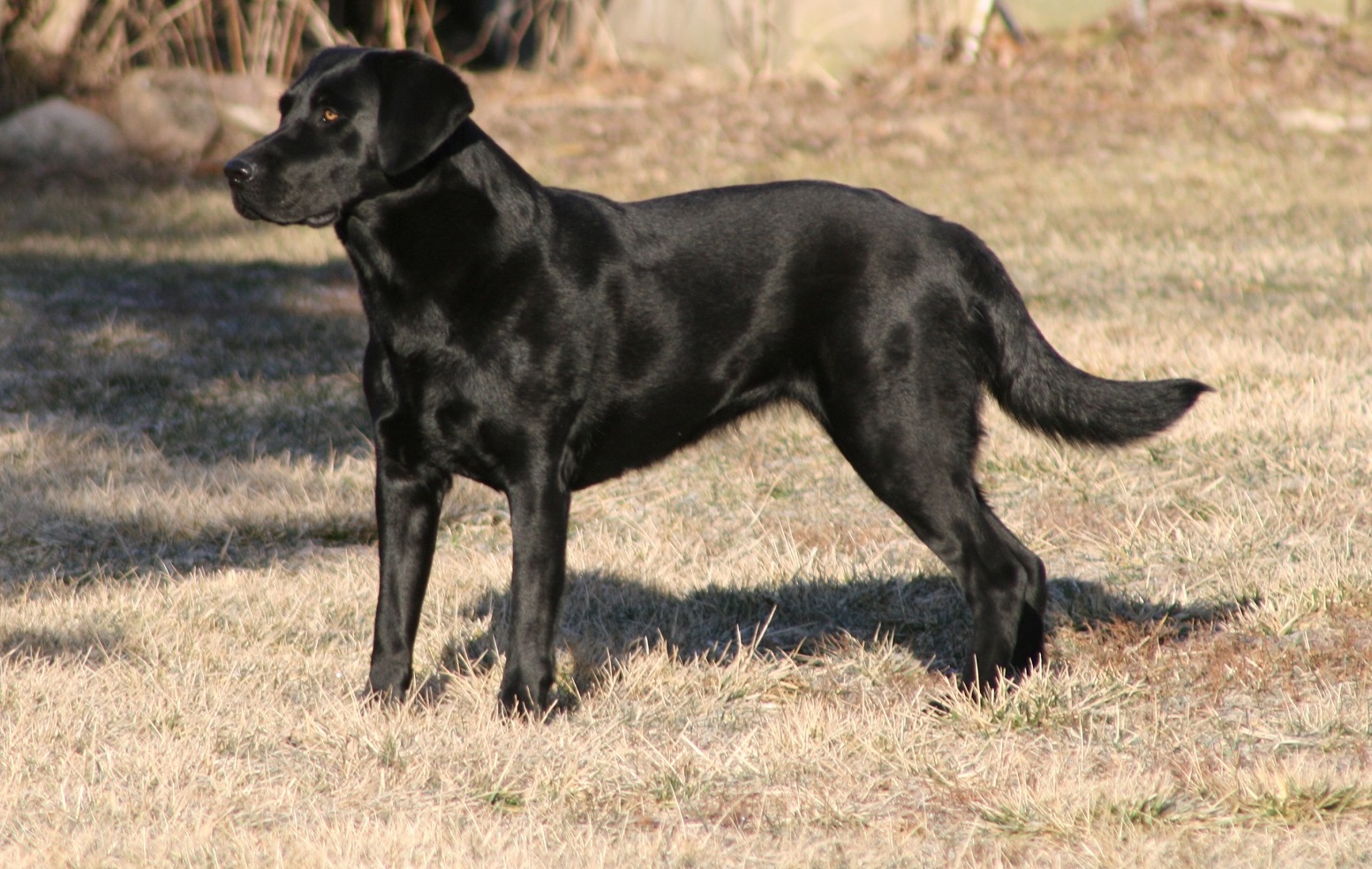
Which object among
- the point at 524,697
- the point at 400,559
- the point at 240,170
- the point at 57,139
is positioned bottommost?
the point at 57,139

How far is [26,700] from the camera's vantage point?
3848 millimetres

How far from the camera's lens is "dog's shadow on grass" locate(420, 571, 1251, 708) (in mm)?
4394

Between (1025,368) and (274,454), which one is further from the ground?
(1025,368)

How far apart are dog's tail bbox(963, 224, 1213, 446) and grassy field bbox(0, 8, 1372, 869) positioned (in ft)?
2.17

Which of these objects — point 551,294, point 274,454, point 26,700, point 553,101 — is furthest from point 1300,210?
point 26,700

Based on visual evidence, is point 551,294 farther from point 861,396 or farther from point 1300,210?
point 1300,210

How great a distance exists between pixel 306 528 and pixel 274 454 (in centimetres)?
98

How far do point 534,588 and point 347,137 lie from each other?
1159 mm

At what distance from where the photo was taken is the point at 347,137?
3.63m

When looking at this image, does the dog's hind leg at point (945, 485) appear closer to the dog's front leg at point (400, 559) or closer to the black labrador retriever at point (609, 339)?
the black labrador retriever at point (609, 339)

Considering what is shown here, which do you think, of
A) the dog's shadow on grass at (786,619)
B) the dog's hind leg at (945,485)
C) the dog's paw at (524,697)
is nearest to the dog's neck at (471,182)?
the dog's hind leg at (945,485)

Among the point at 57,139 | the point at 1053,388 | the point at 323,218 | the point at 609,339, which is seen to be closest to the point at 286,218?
the point at 323,218

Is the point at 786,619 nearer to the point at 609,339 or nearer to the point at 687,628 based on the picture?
the point at 687,628

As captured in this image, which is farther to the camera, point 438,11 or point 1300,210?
point 438,11
